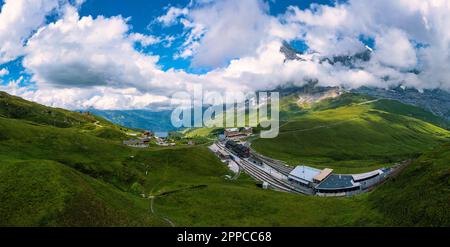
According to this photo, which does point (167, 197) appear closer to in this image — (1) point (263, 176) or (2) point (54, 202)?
(2) point (54, 202)

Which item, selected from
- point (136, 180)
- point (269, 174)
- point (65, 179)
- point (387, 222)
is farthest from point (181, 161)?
point (387, 222)

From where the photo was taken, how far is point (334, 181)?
132 metres

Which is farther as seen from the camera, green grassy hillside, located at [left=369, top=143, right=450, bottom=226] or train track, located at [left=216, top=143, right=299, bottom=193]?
train track, located at [left=216, top=143, right=299, bottom=193]

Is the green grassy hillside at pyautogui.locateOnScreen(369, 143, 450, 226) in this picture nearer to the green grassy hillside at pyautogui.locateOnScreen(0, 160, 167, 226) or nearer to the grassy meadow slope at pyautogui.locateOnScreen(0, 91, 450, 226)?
the grassy meadow slope at pyautogui.locateOnScreen(0, 91, 450, 226)

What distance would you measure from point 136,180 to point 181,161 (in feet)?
105

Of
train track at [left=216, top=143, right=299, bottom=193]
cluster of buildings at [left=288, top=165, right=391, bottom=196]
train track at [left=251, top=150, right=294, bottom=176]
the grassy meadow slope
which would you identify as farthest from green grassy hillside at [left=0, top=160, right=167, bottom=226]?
train track at [left=251, top=150, right=294, bottom=176]

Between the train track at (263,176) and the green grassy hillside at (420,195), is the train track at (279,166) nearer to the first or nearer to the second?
the train track at (263,176)

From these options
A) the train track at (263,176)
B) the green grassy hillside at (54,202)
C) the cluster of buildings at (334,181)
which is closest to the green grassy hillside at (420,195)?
the cluster of buildings at (334,181)

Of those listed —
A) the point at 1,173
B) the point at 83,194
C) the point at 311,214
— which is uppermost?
the point at 1,173

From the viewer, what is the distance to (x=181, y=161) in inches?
6048

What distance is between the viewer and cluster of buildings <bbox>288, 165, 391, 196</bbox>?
122 metres

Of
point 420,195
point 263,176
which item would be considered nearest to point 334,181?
point 263,176

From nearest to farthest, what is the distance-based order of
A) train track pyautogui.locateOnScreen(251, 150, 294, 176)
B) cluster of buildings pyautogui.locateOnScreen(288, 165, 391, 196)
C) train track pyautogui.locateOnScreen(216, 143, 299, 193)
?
1. cluster of buildings pyautogui.locateOnScreen(288, 165, 391, 196)
2. train track pyautogui.locateOnScreen(216, 143, 299, 193)
3. train track pyautogui.locateOnScreen(251, 150, 294, 176)
